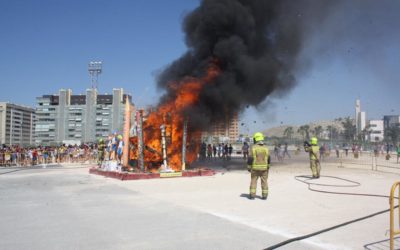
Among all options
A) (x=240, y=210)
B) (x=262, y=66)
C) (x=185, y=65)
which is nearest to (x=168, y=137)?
(x=185, y=65)

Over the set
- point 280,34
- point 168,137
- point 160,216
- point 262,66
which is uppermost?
point 280,34

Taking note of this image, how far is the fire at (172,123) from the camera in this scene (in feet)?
58.5

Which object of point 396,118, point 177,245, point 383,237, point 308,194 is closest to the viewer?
point 177,245

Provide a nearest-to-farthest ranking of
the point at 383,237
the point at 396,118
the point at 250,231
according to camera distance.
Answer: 1. the point at 383,237
2. the point at 250,231
3. the point at 396,118

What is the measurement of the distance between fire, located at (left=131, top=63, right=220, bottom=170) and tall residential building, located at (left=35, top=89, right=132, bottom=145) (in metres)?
35.0

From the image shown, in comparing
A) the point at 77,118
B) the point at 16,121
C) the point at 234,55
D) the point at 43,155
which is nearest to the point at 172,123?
the point at 234,55

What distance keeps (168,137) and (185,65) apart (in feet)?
15.6

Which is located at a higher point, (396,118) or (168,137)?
(396,118)

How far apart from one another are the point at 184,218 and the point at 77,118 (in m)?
62.7

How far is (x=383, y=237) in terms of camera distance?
A: 239 inches

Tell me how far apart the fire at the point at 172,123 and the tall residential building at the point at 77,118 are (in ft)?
115

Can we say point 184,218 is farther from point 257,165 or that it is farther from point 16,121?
point 16,121

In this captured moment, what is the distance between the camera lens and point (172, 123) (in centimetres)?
1794

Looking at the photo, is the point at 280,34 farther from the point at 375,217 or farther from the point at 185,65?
the point at 375,217
